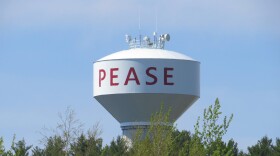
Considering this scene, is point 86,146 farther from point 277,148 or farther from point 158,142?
point 158,142

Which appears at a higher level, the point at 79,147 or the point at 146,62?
the point at 146,62

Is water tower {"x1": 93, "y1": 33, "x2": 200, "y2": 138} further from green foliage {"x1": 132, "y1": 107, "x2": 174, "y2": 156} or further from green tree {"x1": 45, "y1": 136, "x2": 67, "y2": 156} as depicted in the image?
green foliage {"x1": 132, "y1": 107, "x2": 174, "y2": 156}

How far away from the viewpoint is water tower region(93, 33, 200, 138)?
64.1 m

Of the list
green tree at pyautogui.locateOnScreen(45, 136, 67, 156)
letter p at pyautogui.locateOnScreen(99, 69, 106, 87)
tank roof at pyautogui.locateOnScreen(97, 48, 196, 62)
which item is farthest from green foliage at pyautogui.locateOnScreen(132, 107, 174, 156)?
letter p at pyautogui.locateOnScreen(99, 69, 106, 87)

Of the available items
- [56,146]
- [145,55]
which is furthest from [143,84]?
[56,146]

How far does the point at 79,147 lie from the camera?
66062 mm

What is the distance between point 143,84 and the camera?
64.1 metres

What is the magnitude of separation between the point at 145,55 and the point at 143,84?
182 cm

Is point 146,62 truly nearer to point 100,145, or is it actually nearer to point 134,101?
point 134,101

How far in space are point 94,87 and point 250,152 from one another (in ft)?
33.7

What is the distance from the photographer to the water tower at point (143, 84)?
64.1 metres

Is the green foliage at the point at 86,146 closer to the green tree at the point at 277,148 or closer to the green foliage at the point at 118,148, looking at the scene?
the green foliage at the point at 118,148

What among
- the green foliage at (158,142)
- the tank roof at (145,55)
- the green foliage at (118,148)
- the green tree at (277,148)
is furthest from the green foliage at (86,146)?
the green foliage at (158,142)

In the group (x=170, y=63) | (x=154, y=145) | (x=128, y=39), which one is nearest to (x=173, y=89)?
(x=170, y=63)
